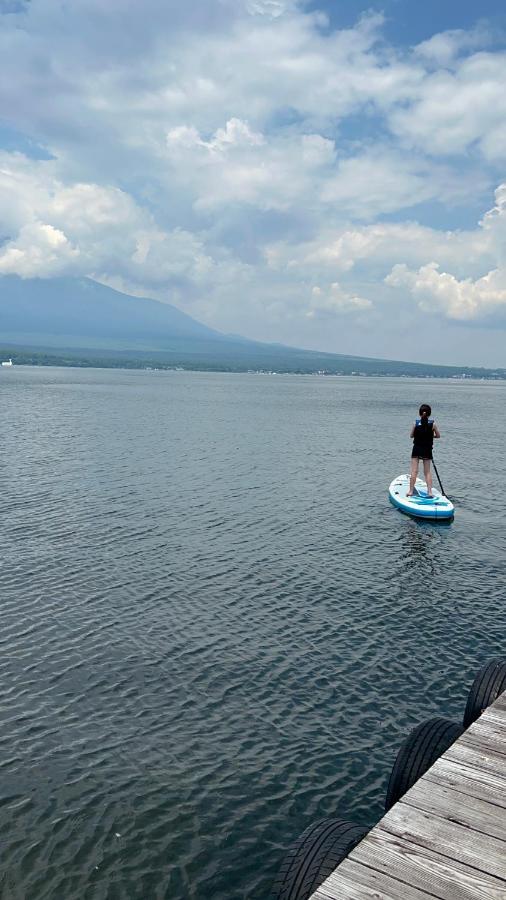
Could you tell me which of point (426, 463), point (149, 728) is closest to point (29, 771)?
point (149, 728)

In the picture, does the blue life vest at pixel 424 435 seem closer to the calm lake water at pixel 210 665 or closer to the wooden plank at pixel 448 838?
the calm lake water at pixel 210 665

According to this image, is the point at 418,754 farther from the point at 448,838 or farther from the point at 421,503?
the point at 421,503

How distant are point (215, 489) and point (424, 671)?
2232 centimetres

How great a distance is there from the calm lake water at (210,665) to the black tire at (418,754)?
162 centimetres

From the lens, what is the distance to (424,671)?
15.7 m

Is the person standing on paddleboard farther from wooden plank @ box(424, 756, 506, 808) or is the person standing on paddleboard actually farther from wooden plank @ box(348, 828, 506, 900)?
wooden plank @ box(348, 828, 506, 900)

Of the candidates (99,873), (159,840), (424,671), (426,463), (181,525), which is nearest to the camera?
(99,873)

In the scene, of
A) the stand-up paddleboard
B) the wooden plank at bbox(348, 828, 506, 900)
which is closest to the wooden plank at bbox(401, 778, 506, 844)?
the wooden plank at bbox(348, 828, 506, 900)

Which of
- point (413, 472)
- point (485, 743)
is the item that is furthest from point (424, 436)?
point (485, 743)

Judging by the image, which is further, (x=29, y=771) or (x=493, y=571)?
(x=493, y=571)

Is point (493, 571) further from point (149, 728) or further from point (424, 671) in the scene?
point (149, 728)

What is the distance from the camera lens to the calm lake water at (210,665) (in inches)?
411

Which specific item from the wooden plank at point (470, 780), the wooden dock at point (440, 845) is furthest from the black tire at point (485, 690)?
the wooden plank at point (470, 780)

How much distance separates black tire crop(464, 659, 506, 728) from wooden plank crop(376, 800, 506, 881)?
5.07 metres
